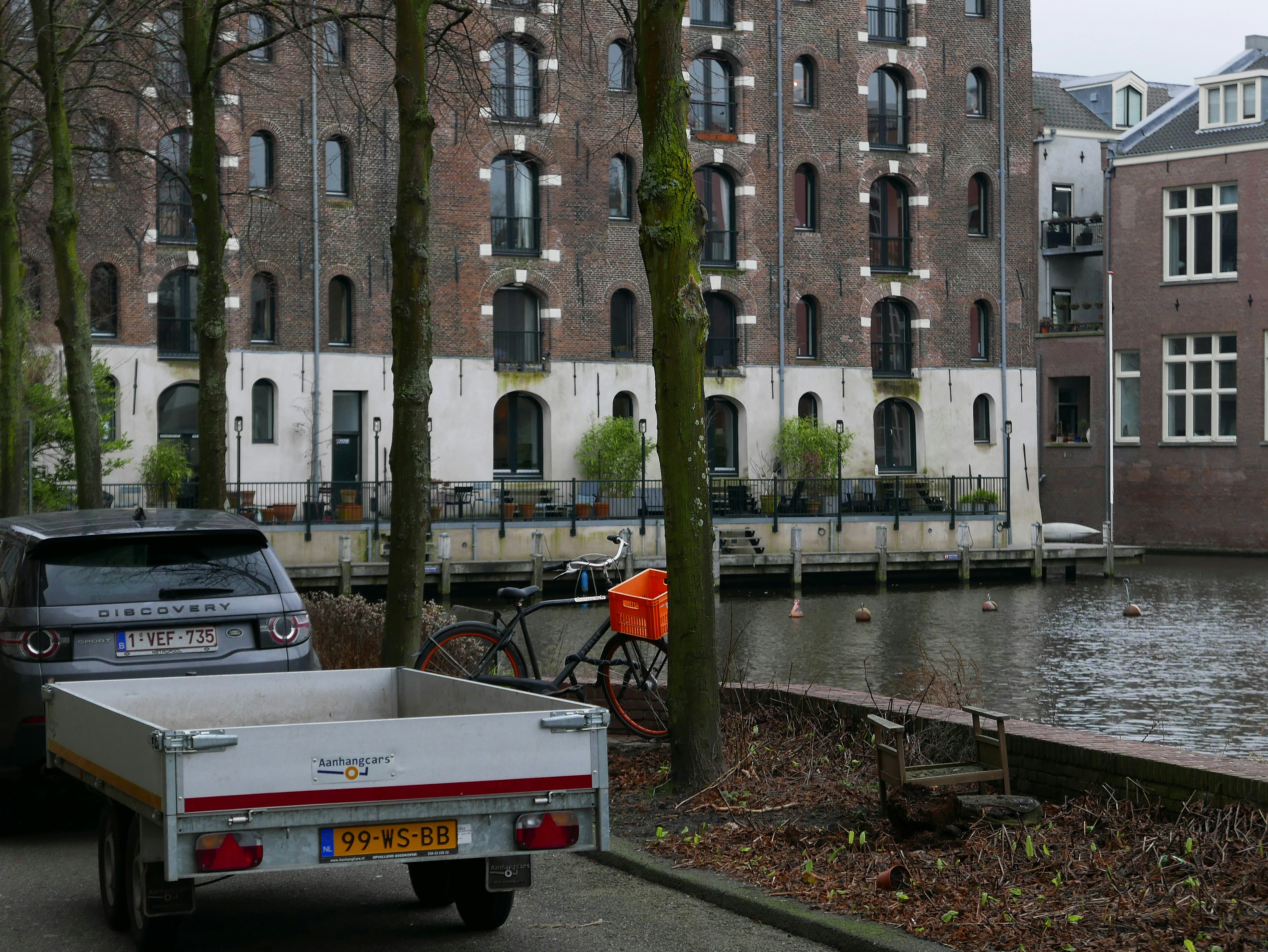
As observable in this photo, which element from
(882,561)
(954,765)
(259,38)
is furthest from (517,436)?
(954,765)

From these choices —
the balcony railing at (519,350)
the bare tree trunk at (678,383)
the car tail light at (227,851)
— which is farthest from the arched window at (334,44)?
the car tail light at (227,851)

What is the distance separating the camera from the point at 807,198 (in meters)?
47.2

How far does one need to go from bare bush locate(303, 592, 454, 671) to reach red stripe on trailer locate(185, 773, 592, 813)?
782cm

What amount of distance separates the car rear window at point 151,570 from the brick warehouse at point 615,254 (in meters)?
28.3

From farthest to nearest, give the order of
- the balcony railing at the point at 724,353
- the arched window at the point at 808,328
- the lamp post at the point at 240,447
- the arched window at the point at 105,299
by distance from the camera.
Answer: the arched window at the point at 808,328 → the balcony railing at the point at 724,353 → the arched window at the point at 105,299 → the lamp post at the point at 240,447

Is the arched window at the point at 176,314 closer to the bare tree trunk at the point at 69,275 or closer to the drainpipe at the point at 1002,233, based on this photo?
the bare tree trunk at the point at 69,275

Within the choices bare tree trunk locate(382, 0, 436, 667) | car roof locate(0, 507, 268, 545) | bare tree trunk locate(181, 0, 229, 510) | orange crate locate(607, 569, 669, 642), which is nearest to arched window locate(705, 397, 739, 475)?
bare tree trunk locate(181, 0, 229, 510)

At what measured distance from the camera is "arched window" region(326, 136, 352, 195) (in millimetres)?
41562

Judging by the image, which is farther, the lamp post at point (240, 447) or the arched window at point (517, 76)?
the arched window at point (517, 76)

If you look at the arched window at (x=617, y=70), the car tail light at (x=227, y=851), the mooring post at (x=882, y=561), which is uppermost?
the arched window at (x=617, y=70)

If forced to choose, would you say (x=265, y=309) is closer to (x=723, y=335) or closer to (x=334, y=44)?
(x=334, y=44)

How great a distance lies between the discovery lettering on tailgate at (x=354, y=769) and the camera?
521cm

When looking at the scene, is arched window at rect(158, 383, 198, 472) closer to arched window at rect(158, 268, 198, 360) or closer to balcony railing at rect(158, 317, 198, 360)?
balcony railing at rect(158, 317, 198, 360)

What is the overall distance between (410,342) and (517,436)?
32623mm
